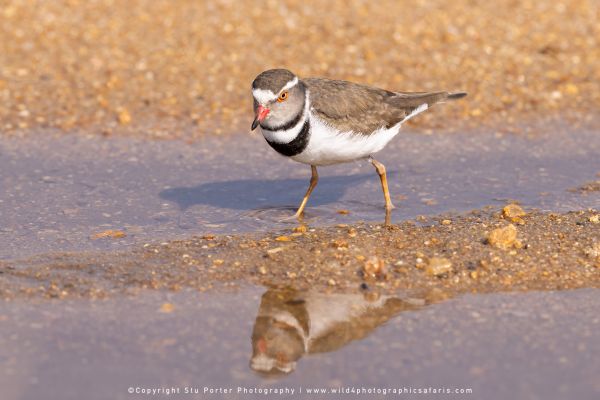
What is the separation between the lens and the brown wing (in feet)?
22.4

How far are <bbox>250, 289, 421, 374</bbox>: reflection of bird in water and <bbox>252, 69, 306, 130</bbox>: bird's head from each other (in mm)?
1481

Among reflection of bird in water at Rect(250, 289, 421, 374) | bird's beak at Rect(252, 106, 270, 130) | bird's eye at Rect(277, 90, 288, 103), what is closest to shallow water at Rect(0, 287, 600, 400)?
reflection of bird in water at Rect(250, 289, 421, 374)

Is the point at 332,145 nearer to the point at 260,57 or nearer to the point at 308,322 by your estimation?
the point at 308,322

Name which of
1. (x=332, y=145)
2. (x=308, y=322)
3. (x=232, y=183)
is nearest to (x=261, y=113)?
(x=332, y=145)

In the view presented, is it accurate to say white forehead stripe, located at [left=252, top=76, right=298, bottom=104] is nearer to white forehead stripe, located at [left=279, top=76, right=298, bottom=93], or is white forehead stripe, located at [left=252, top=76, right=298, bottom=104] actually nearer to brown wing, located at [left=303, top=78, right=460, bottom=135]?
white forehead stripe, located at [left=279, top=76, right=298, bottom=93]

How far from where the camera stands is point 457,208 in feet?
24.0

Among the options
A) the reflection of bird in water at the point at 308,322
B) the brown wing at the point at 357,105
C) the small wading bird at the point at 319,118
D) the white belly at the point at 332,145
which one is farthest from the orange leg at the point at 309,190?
the reflection of bird in water at the point at 308,322

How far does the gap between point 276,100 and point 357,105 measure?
30.0 inches

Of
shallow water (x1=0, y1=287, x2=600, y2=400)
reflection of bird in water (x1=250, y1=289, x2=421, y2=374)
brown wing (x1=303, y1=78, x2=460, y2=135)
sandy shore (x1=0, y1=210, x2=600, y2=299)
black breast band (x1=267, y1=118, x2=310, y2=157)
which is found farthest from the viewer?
brown wing (x1=303, y1=78, x2=460, y2=135)

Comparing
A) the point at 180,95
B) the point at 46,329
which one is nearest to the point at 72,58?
the point at 180,95

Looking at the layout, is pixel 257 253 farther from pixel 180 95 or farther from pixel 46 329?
pixel 180 95

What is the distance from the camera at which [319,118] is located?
6738 millimetres

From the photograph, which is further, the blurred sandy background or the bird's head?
the blurred sandy background

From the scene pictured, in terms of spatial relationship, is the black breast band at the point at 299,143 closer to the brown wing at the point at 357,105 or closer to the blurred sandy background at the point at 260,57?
the brown wing at the point at 357,105
